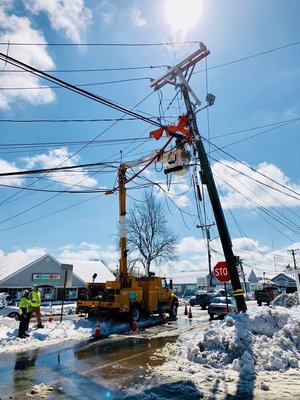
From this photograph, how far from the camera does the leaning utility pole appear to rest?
11.6m

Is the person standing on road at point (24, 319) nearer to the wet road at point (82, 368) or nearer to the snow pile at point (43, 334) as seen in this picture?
the snow pile at point (43, 334)

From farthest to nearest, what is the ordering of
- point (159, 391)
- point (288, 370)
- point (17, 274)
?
point (17, 274) < point (288, 370) < point (159, 391)

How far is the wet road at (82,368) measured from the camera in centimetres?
670

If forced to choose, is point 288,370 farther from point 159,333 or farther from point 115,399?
point 159,333

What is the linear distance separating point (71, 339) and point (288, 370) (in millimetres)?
8150

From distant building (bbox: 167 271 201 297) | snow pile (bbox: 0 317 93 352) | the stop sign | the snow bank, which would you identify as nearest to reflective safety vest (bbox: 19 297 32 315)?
snow pile (bbox: 0 317 93 352)

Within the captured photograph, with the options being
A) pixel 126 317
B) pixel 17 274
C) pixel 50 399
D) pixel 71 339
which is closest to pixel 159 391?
pixel 50 399

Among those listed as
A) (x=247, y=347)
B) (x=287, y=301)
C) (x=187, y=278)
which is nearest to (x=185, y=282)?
(x=187, y=278)

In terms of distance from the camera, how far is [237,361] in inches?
312

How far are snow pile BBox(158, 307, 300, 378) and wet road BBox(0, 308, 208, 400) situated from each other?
0.91m

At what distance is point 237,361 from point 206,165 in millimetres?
6702

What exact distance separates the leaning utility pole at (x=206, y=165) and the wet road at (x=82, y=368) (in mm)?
3274

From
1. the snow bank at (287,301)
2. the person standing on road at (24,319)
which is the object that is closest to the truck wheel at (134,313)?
the person standing on road at (24,319)

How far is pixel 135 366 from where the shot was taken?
853cm
